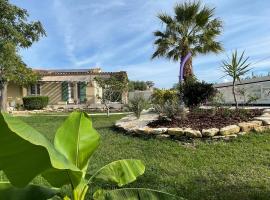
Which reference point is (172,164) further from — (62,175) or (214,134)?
(62,175)

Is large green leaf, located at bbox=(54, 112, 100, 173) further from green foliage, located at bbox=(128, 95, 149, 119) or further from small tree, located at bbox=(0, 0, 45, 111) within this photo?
small tree, located at bbox=(0, 0, 45, 111)

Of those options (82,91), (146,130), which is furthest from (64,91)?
(146,130)

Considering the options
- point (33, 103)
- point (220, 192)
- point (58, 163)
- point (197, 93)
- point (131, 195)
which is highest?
point (197, 93)

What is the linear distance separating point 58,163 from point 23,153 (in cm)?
19

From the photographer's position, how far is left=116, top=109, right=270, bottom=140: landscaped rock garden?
945 cm

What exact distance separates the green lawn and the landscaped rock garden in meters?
0.32

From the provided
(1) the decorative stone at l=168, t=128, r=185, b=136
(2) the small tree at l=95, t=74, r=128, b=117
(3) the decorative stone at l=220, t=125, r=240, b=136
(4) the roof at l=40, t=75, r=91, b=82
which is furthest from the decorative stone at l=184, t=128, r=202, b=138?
(4) the roof at l=40, t=75, r=91, b=82

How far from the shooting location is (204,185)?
605 cm

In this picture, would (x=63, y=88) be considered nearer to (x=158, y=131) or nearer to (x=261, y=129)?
(x=158, y=131)

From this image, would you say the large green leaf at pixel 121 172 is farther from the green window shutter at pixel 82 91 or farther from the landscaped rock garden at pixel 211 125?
the green window shutter at pixel 82 91

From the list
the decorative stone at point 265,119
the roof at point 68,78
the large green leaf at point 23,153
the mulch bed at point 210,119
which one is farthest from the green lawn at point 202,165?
the roof at point 68,78

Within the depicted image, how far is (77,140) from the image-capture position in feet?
9.52

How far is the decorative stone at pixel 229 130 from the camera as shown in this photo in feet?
30.8

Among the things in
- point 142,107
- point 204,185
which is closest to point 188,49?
point 142,107
